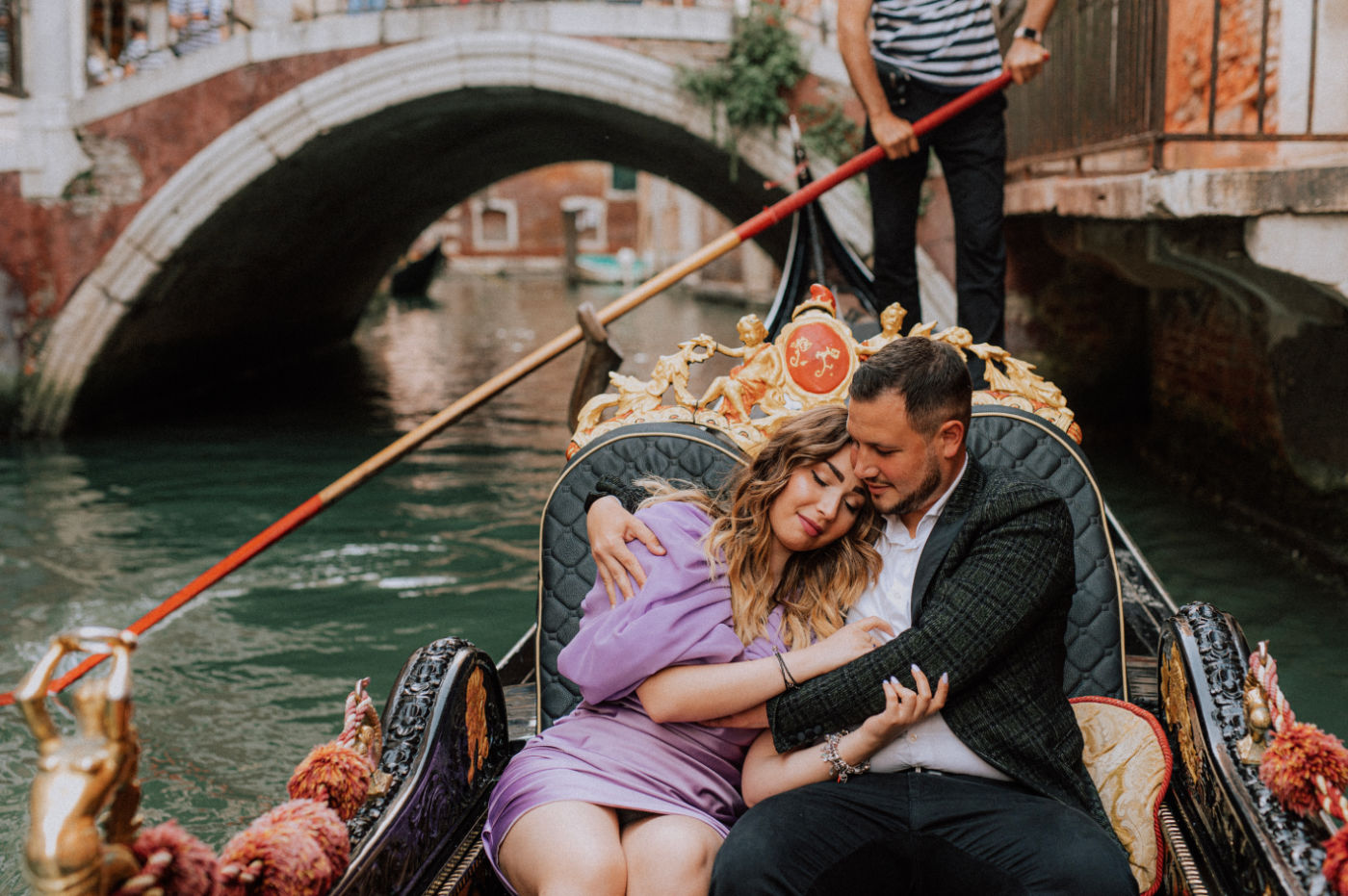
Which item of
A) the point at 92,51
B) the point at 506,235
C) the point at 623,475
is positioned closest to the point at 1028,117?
the point at 623,475

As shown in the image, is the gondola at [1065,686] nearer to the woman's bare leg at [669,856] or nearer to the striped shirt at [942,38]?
the woman's bare leg at [669,856]

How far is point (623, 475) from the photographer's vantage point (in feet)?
4.76

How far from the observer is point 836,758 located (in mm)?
1118

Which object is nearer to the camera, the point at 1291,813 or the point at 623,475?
the point at 1291,813

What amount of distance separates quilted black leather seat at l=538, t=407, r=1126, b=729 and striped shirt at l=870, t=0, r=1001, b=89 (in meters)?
1.11

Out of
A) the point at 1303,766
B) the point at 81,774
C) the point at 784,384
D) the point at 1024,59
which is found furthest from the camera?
the point at 1024,59

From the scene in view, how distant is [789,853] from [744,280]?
12.8 meters

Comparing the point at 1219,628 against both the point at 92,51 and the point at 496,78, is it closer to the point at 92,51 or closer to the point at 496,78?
the point at 496,78

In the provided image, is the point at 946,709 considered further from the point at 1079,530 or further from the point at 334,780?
the point at 334,780

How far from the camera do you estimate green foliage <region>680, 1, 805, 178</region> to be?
4734mm

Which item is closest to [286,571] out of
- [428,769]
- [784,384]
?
[784,384]

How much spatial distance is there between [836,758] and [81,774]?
667mm

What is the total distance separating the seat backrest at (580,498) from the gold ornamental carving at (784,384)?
3 cm

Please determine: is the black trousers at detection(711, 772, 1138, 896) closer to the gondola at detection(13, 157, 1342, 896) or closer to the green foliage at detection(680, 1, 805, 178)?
the gondola at detection(13, 157, 1342, 896)
